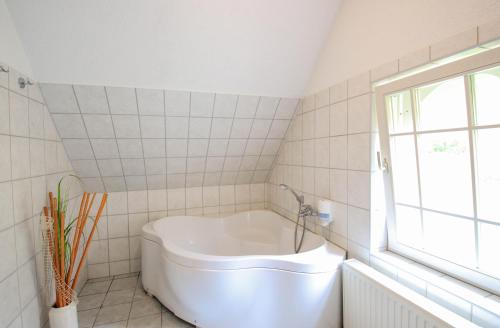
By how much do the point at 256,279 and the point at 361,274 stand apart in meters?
0.67

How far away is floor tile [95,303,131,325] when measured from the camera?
2.10 m

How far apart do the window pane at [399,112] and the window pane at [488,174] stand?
1.19 ft

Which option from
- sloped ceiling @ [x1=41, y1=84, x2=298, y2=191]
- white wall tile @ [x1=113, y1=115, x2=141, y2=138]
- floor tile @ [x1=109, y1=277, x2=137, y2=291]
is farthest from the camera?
floor tile @ [x1=109, y1=277, x2=137, y2=291]

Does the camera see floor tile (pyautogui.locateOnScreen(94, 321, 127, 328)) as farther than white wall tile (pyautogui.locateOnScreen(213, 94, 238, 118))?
No

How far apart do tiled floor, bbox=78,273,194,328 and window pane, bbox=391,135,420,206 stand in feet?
5.98

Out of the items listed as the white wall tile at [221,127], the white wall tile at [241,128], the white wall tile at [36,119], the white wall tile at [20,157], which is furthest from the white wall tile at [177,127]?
the white wall tile at [20,157]

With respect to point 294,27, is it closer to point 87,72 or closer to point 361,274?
point 87,72

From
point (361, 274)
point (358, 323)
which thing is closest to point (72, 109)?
point (361, 274)

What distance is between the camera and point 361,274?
5.26ft

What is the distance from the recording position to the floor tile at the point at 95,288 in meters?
2.52

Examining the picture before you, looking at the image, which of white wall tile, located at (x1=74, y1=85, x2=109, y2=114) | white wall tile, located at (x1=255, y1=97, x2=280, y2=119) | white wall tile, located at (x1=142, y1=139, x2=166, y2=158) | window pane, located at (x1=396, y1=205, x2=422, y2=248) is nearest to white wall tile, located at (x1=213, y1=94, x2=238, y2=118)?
white wall tile, located at (x1=255, y1=97, x2=280, y2=119)

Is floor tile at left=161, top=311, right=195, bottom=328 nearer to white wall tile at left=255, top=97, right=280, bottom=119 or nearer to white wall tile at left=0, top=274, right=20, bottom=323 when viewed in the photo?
white wall tile at left=0, top=274, right=20, bottom=323

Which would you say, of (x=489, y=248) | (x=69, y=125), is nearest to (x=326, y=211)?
(x=489, y=248)

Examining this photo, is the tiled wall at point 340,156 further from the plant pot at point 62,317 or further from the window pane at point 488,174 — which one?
the plant pot at point 62,317
